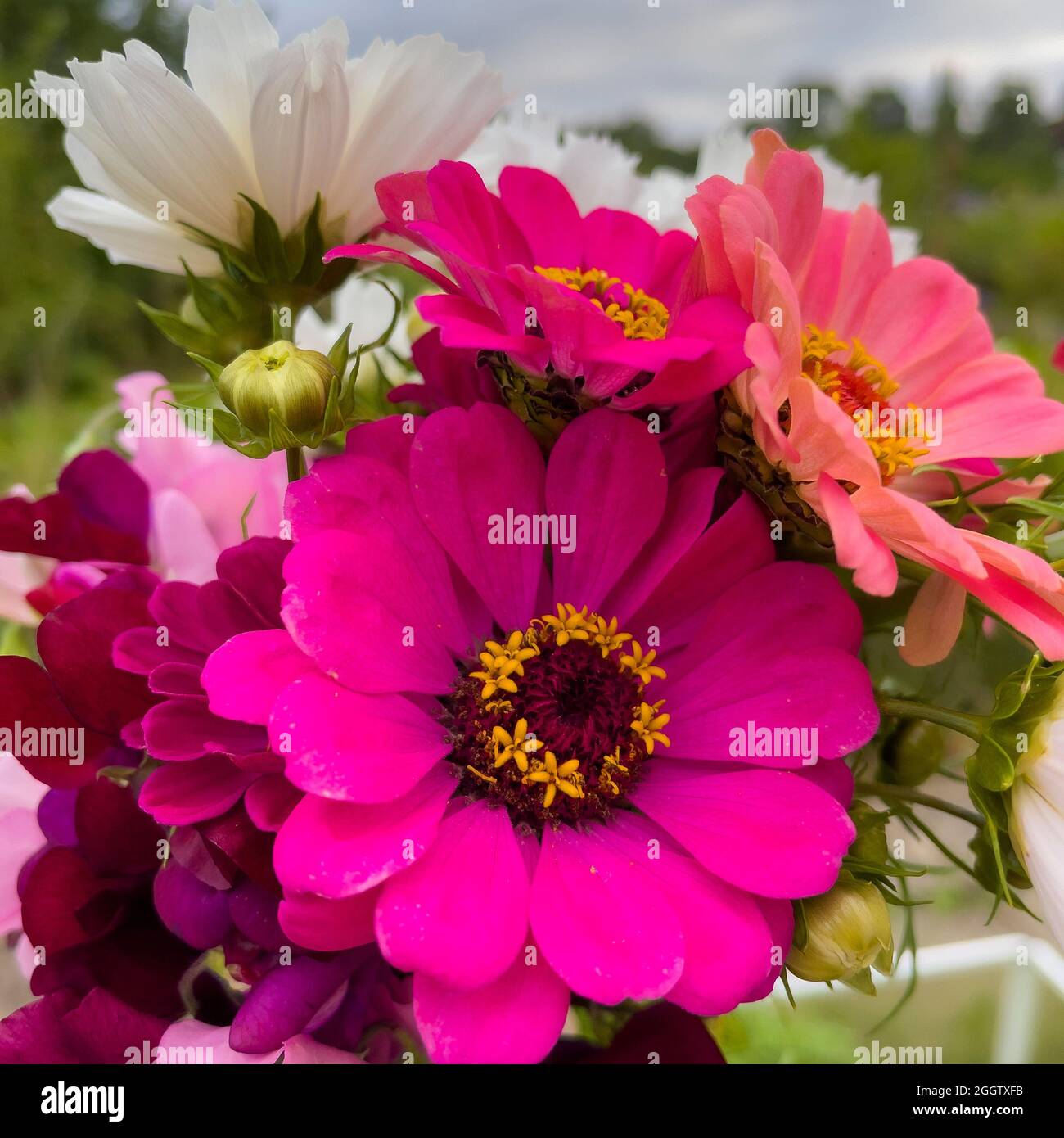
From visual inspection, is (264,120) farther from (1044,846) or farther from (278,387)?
(1044,846)

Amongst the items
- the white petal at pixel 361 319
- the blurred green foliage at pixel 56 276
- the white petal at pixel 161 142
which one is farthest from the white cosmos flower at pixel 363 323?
the blurred green foliage at pixel 56 276

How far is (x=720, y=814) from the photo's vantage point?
0.84 ft

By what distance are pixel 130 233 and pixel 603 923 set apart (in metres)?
0.24

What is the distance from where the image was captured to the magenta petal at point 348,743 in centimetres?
21

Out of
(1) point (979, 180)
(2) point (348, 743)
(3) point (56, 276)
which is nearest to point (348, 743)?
(2) point (348, 743)

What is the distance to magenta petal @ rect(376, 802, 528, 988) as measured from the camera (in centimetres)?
21

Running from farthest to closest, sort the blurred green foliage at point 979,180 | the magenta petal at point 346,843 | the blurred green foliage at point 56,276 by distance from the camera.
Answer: the blurred green foliage at point 979,180
the blurred green foliage at point 56,276
the magenta petal at point 346,843

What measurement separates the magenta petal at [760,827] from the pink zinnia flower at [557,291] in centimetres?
10

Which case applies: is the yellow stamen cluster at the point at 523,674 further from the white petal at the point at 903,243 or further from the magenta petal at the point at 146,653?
the white petal at the point at 903,243

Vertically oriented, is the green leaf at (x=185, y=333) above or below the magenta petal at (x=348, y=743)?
above
